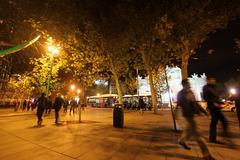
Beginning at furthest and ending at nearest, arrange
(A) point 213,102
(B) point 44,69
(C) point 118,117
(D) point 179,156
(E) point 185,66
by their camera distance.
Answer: (B) point 44,69
(E) point 185,66
(C) point 118,117
(A) point 213,102
(D) point 179,156

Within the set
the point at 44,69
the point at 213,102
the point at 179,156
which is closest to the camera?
the point at 179,156

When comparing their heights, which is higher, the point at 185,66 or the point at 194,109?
the point at 185,66

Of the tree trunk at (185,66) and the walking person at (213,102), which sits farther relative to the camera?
the tree trunk at (185,66)

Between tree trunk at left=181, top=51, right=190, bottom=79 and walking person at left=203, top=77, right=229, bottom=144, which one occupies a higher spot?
tree trunk at left=181, top=51, right=190, bottom=79

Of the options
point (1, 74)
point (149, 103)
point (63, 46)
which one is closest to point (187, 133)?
point (63, 46)

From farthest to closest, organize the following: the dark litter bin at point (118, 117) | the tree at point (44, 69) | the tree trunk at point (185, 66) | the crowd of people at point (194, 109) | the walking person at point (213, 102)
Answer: the tree at point (44, 69) → the tree trunk at point (185, 66) → the dark litter bin at point (118, 117) → the walking person at point (213, 102) → the crowd of people at point (194, 109)

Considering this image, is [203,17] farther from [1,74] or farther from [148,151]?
[1,74]

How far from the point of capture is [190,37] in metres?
14.9

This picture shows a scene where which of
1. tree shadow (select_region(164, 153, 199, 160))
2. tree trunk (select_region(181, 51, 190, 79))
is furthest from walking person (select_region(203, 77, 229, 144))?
tree trunk (select_region(181, 51, 190, 79))

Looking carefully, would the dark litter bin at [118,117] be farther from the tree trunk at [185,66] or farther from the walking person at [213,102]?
the tree trunk at [185,66]

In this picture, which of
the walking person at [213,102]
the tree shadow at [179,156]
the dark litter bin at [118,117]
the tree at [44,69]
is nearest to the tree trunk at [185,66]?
the dark litter bin at [118,117]

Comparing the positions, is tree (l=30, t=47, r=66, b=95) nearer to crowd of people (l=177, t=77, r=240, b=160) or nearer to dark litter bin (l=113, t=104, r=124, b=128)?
dark litter bin (l=113, t=104, r=124, b=128)

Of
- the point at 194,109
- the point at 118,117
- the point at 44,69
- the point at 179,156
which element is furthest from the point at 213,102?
the point at 44,69

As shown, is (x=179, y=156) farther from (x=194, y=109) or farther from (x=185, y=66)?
(x=185, y=66)
